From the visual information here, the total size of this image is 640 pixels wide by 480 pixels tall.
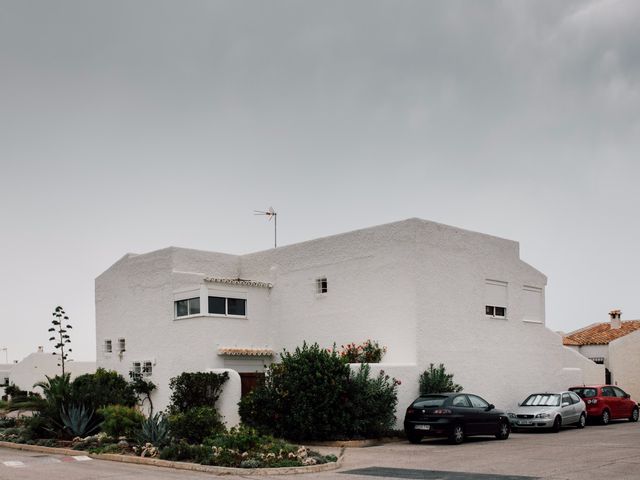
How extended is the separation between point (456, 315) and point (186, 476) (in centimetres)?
1351

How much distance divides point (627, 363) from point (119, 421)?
3029 cm

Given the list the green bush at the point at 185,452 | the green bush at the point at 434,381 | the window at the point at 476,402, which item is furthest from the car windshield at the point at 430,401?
the green bush at the point at 185,452

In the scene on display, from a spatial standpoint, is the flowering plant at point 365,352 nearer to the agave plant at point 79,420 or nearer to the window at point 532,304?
the window at point 532,304

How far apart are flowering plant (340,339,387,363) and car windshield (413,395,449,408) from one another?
3.27 m

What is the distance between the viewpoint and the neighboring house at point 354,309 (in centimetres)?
2575

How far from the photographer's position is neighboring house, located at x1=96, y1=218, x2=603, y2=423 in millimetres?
25750

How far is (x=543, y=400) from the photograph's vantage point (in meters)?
26.5

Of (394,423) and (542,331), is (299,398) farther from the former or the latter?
(542,331)

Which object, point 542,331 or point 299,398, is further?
point 542,331

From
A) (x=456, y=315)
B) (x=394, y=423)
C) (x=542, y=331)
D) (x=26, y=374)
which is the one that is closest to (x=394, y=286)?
(x=456, y=315)

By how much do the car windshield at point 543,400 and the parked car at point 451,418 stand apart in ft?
12.6

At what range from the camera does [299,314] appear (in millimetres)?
29094

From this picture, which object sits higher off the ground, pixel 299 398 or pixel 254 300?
pixel 254 300

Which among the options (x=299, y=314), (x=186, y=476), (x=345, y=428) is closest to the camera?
(x=186, y=476)
